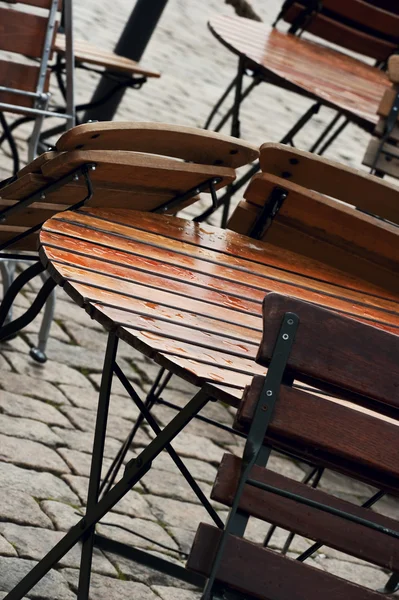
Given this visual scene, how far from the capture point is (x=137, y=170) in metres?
2.96

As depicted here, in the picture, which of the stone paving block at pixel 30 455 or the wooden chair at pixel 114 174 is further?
the stone paving block at pixel 30 455

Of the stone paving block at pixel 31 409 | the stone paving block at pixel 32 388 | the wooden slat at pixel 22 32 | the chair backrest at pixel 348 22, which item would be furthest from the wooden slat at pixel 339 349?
the chair backrest at pixel 348 22

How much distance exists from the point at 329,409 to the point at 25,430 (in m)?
2.03

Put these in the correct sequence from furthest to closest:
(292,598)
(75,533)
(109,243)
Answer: (109,243), (75,533), (292,598)

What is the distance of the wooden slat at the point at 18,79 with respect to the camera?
162 inches

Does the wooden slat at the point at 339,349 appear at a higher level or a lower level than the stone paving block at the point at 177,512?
higher

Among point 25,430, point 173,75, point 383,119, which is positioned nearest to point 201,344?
point 25,430

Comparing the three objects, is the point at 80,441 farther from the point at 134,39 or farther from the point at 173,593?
the point at 134,39

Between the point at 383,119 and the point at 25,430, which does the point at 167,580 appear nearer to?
the point at 25,430

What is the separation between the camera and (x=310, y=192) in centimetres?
326

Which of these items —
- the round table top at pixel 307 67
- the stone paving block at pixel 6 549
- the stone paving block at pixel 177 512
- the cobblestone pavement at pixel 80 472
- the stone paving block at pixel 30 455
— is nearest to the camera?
the stone paving block at pixel 6 549

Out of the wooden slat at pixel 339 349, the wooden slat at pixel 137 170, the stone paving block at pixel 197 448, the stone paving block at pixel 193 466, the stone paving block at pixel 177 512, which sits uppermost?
the wooden slat at pixel 339 349

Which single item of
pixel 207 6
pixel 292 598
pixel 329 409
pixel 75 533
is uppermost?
pixel 329 409

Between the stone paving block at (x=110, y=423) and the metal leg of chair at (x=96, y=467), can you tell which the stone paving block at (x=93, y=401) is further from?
the metal leg of chair at (x=96, y=467)
